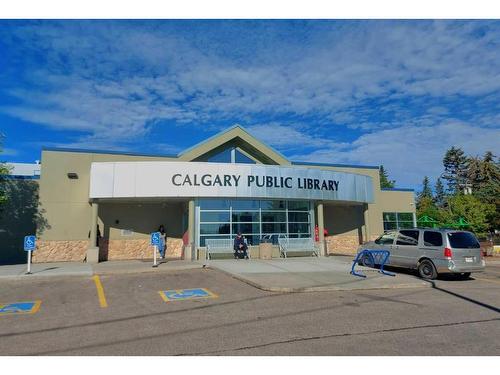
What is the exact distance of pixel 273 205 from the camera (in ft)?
71.0

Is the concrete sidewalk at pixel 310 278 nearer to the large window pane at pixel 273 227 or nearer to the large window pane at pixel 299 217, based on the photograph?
the large window pane at pixel 273 227

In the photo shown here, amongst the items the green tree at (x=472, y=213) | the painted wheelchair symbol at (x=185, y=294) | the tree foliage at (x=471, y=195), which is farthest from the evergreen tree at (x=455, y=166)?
the painted wheelchair symbol at (x=185, y=294)

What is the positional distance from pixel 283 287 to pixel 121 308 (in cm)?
435

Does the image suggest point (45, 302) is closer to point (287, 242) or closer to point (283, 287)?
point (283, 287)

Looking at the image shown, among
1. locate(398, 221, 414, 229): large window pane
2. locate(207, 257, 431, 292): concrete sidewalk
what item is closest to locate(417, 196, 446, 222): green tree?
locate(398, 221, 414, 229): large window pane

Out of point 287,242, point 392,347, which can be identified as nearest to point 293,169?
point 287,242

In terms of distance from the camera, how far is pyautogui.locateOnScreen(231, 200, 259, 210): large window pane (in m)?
20.8

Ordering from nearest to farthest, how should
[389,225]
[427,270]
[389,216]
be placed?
[427,270] → [389,225] → [389,216]

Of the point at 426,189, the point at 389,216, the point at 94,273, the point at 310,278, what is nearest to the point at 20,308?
the point at 94,273

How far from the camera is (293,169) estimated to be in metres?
21.4

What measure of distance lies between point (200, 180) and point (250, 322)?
12.8 metres

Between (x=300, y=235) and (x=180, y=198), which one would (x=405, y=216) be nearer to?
(x=300, y=235)

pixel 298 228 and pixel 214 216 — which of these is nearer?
pixel 214 216

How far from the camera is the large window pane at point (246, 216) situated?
2067 centimetres
